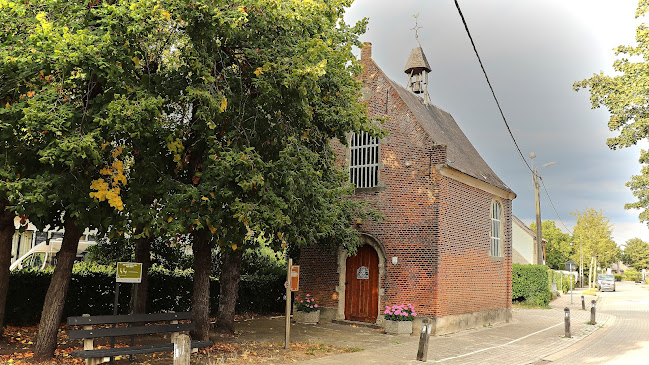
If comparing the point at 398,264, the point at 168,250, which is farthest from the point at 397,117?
the point at 168,250

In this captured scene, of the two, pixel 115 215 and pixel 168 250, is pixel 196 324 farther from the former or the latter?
pixel 168 250

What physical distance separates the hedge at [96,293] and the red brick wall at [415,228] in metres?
3.34

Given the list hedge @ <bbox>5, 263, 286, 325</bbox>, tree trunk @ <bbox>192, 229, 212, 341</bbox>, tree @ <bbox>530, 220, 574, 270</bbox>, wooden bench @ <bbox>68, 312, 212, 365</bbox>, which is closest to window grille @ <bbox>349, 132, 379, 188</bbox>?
hedge @ <bbox>5, 263, 286, 325</bbox>

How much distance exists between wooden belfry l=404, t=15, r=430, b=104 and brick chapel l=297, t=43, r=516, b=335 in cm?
253

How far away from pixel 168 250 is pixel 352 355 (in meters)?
8.53

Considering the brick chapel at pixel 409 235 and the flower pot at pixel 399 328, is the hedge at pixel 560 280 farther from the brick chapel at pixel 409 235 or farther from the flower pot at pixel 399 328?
the flower pot at pixel 399 328

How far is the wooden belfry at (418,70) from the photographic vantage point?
21219mm

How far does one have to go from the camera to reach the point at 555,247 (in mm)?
75062

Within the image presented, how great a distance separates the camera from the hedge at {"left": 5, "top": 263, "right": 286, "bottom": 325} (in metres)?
13.4

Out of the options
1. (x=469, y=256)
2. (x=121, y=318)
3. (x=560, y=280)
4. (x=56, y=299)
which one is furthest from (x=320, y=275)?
(x=560, y=280)

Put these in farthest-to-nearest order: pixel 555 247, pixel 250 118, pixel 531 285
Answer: pixel 555 247
pixel 531 285
pixel 250 118

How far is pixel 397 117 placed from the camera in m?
16.8

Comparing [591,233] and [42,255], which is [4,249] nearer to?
[42,255]

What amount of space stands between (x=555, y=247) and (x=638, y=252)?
56.0m
